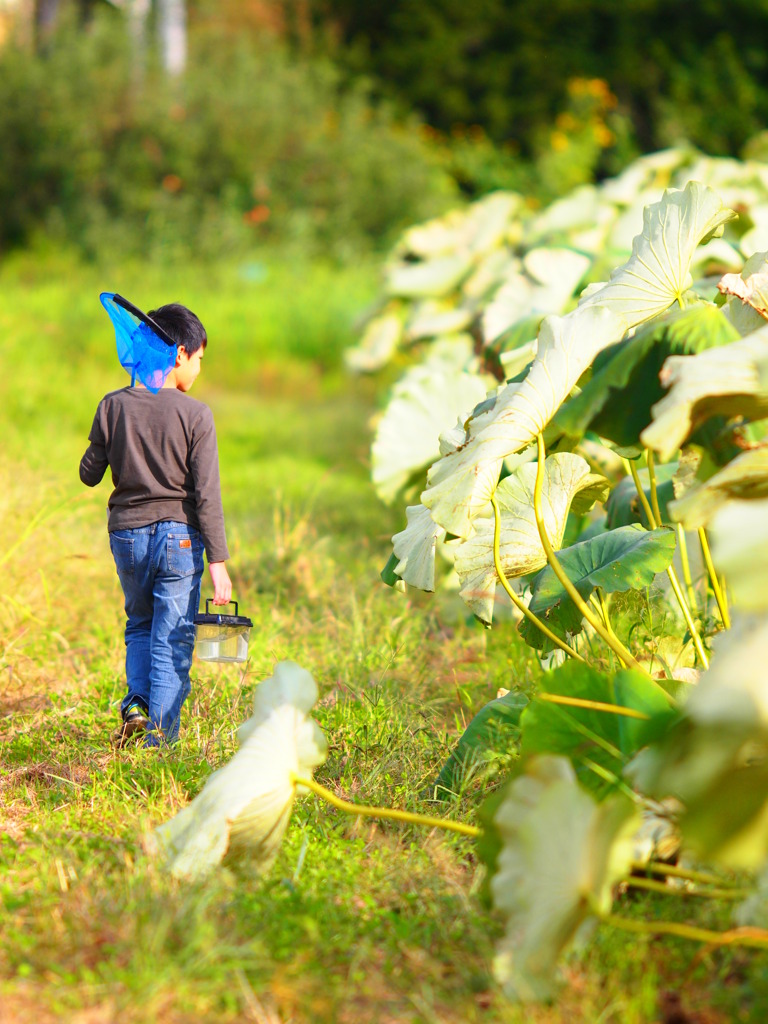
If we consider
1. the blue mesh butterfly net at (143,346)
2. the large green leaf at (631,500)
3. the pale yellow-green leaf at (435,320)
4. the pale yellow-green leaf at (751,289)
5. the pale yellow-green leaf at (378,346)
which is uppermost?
the pale yellow-green leaf at (751,289)

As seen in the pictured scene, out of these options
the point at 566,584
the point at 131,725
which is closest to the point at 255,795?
the point at 566,584

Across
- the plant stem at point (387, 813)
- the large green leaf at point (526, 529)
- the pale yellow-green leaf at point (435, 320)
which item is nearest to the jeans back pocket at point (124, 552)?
the large green leaf at point (526, 529)

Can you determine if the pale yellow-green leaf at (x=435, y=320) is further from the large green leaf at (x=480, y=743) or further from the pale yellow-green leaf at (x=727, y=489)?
the pale yellow-green leaf at (x=727, y=489)

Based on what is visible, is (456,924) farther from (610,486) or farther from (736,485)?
(610,486)

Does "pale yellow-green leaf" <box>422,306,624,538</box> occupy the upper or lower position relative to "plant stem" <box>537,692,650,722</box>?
upper

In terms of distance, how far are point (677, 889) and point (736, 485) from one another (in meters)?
0.52

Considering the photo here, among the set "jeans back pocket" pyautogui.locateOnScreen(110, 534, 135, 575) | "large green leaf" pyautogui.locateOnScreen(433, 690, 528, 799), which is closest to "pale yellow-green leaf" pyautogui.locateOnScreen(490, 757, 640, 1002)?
"large green leaf" pyautogui.locateOnScreen(433, 690, 528, 799)

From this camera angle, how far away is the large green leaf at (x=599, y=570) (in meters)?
1.78

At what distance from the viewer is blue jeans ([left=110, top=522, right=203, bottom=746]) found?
6.72 ft

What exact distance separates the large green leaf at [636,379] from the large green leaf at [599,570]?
1.11 feet

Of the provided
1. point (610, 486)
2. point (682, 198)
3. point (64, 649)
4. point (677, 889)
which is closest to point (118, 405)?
Result: point (64, 649)

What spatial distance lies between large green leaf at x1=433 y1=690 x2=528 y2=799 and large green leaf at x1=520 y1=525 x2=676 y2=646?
15 cm

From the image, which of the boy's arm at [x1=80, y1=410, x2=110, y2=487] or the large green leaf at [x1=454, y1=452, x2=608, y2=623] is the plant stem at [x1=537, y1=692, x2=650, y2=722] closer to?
the large green leaf at [x1=454, y1=452, x2=608, y2=623]

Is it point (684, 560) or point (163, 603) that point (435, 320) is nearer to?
point (684, 560)
